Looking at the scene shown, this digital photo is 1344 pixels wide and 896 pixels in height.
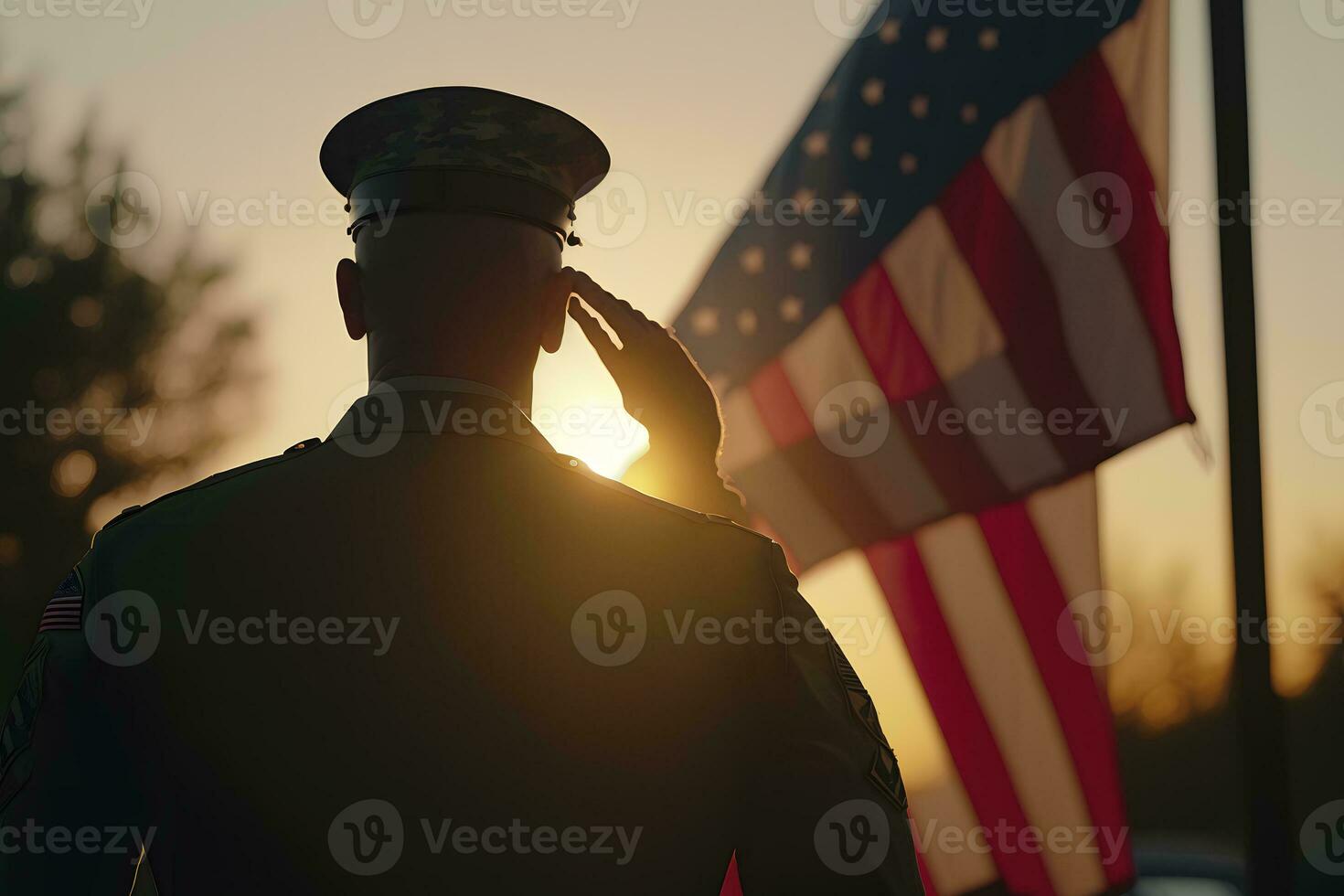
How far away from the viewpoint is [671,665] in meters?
1.38

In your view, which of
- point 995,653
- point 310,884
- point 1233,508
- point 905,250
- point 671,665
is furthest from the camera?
point 905,250

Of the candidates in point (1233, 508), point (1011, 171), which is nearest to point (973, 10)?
point (1011, 171)

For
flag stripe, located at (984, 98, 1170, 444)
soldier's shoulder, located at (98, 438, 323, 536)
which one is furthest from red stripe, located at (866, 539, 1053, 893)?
soldier's shoulder, located at (98, 438, 323, 536)

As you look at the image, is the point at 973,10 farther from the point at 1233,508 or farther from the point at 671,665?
the point at 671,665

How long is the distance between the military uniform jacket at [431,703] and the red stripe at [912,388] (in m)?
2.27

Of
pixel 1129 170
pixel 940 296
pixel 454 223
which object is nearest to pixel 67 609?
pixel 454 223

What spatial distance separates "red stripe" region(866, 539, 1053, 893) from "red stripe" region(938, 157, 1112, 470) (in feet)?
1.96

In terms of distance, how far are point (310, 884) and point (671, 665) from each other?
467 millimetres

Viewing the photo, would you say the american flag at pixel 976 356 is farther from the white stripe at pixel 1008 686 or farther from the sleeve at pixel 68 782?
the sleeve at pixel 68 782

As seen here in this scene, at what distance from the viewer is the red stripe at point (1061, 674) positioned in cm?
339

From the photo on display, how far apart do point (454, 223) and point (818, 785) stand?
82 cm

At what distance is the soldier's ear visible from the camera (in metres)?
1.46

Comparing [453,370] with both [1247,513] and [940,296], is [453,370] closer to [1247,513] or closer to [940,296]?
[1247,513]

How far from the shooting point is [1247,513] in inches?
103
